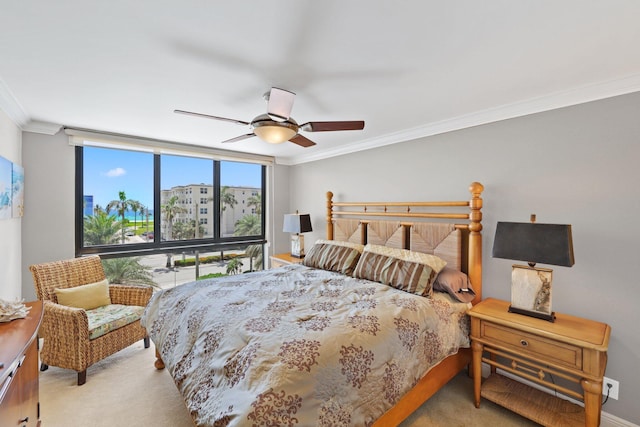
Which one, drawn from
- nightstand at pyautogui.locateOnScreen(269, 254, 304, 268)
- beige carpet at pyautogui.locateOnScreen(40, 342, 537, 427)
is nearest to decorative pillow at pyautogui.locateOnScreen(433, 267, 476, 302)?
beige carpet at pyautogui.locateOnScreen(40, 342, 537, 427)

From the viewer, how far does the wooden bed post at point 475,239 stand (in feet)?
8.14

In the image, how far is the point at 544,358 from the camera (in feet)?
6.01

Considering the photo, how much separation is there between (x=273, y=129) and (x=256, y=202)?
3007 mm

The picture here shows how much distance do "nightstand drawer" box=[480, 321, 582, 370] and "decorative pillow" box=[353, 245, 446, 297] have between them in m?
0.50

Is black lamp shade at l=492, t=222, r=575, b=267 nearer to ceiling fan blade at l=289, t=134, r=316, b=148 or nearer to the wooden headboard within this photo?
the wooden headboard

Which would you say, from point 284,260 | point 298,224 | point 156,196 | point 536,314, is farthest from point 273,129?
point 156,196

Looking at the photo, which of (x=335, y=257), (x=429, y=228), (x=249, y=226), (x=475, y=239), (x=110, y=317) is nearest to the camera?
(x=475, y=239)

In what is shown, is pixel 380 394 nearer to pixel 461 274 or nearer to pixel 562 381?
pixel 461 274

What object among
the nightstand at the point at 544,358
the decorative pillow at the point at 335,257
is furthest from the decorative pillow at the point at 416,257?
the nightstand at the point at 544,358

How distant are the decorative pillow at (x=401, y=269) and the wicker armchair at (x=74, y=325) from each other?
2.31 metres

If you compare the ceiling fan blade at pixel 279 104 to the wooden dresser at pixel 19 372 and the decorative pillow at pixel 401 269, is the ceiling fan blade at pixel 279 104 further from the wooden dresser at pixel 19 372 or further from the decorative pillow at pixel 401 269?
the wooden dresser at pixel 19 372

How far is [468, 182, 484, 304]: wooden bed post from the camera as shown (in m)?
2.48

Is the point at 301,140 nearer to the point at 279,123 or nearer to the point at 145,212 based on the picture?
the point at 279,123

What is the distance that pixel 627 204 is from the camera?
1.91m
